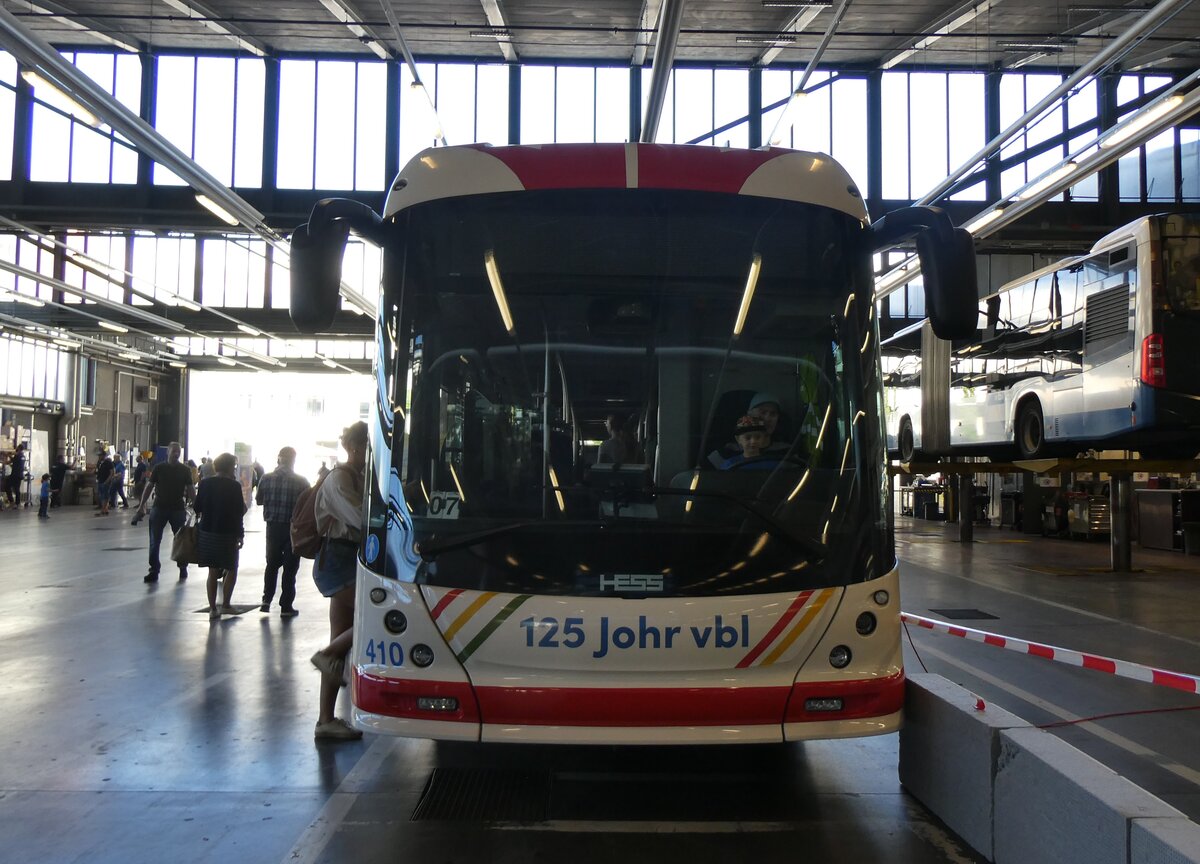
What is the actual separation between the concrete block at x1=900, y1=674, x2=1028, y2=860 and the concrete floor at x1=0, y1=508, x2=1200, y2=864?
0.37 ft

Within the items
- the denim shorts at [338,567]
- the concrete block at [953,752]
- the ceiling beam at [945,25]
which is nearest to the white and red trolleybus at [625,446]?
the concrete block at [953,752]

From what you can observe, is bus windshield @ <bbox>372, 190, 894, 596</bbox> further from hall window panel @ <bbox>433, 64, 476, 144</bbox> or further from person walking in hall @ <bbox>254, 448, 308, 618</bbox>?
hall window panel @ <bbox>433, 64, 476, 144</bbox>

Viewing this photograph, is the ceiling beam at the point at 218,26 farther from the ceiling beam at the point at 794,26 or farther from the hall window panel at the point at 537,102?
the ceiling beam at the point at 794,26

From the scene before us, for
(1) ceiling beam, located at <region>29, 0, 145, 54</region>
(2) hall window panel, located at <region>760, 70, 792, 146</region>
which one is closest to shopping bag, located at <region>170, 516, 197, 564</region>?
(1) ceiling beam, located at <region>29, 0, 145, 54</region>

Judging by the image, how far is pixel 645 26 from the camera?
19359 mm

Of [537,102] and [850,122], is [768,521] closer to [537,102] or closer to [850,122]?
[537,102]

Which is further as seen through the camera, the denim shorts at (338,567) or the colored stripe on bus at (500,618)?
the denim shorts at (338,567)

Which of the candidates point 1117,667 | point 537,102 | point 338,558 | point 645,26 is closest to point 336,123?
point 537,102

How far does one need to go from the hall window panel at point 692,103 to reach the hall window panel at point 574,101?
1.89 meters

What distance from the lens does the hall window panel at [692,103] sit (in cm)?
2155

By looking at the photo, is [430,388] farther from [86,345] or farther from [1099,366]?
[86,345]

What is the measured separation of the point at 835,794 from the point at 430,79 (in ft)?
65.9

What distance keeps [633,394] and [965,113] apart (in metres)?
21.0

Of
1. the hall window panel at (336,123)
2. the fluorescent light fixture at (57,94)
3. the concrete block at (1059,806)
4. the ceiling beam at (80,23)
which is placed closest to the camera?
the concrete block at (1059,806)
